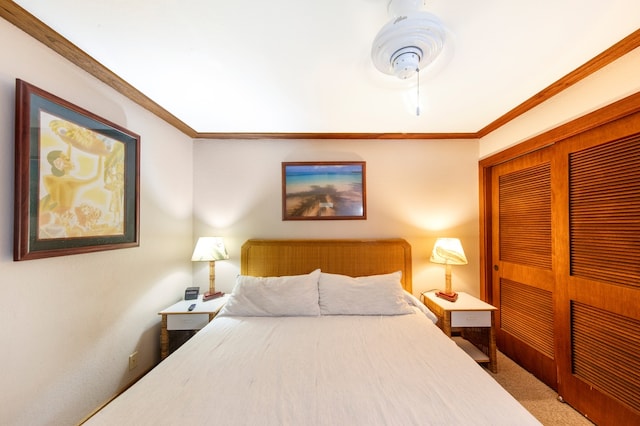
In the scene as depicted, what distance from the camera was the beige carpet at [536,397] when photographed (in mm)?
1633

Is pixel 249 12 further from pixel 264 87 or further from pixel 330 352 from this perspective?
pixel 330 352

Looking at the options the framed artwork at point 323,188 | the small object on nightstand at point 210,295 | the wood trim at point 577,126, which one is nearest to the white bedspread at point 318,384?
the small object on nightstand at point 210,295

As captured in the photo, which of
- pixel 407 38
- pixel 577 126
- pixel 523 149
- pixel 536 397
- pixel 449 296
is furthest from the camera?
pixel 449 296

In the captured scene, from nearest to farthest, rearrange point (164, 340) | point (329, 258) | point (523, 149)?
point (164, 340) < point (523, 149) < point (329, 258)

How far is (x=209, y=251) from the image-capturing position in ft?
7.86

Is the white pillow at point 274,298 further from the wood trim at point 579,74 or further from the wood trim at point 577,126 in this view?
the wood trim at point 579,74

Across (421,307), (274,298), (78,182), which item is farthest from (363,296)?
(78,182)

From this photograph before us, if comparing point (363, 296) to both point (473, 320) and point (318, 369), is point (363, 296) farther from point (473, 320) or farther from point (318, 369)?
point (473, 320)

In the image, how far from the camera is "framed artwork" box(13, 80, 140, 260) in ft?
4.00

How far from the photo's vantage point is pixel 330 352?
1.48 meters

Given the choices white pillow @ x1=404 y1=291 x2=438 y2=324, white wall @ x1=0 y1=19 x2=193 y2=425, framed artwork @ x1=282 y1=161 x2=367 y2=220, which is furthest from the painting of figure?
white pillow @ x1=404 y1=291 x2=438 y2=324

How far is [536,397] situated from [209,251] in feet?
9.92

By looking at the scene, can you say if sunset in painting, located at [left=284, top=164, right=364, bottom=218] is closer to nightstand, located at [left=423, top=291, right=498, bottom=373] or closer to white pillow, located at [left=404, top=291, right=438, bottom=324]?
white pillow, located at [left=404, top=291, right=438, bottom=324]

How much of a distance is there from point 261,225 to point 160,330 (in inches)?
53.3
